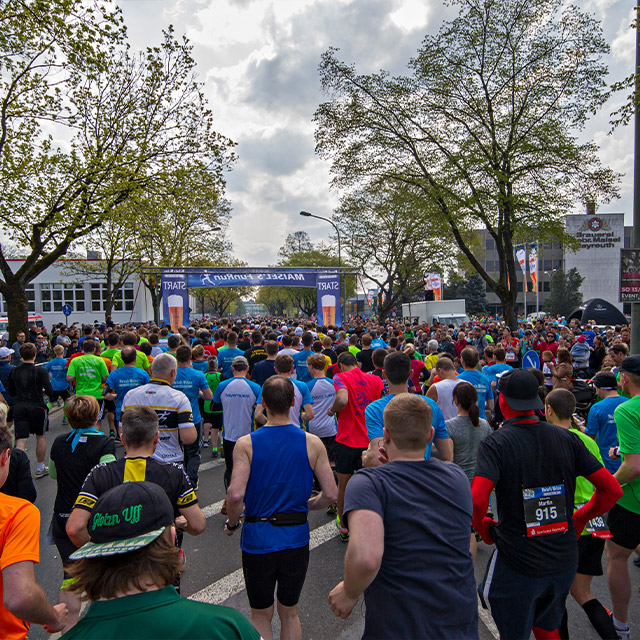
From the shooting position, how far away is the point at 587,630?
129 inches

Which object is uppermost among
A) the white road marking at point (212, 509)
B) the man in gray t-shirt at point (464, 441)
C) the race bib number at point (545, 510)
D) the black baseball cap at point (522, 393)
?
the black baseball cap at point (522, 393)

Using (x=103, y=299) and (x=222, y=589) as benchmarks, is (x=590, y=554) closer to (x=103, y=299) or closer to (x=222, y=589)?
(x=222, y=589)

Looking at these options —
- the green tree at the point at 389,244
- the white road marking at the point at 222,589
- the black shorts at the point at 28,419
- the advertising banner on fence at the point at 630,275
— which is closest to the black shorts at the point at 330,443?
the white road marking at the point at 222,589

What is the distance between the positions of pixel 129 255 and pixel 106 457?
95.4 ft

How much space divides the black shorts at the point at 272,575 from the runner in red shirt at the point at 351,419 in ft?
6.40

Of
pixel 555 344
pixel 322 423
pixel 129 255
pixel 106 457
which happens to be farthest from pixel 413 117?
pixel 129 255

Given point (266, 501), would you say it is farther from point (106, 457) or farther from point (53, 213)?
point (53, 213)

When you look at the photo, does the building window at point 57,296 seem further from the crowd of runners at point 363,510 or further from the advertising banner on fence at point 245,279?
the crowd of runners at point 363,510

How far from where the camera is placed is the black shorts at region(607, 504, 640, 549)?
3.21 meters

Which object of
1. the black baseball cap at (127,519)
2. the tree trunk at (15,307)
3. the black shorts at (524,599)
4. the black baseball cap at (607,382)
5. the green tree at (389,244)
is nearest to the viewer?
the black baseball cap at (127,519)

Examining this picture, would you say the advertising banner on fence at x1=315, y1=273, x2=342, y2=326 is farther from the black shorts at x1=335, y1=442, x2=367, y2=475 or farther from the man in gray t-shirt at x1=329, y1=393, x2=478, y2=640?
the man in gray t-shirt at x1=329, y1=393, x2=478, y2=640

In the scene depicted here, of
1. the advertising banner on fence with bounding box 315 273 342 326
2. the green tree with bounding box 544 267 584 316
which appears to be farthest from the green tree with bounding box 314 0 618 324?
the green tree with bounding box 544 267 584 316

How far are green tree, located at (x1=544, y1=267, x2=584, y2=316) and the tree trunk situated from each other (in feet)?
185

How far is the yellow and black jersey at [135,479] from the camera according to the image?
107 inches
